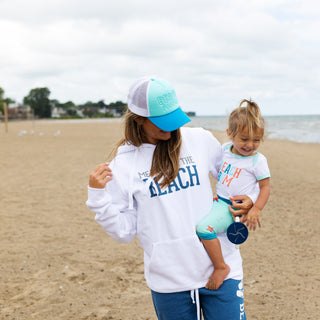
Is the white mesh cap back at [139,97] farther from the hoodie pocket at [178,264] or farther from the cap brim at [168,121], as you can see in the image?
the hoodie pocket at [178,264]

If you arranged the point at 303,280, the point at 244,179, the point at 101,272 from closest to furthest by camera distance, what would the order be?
the point at 244,179 < the point at 303,280 < the point at 101,272

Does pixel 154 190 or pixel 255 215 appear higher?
pixel 154 190

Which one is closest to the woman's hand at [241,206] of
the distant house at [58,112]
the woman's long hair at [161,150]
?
the woman's long hair at [161,150]

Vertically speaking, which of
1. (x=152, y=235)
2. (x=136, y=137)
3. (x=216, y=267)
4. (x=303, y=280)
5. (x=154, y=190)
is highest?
(x=136, y=137)

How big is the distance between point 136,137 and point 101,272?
9.50 feet

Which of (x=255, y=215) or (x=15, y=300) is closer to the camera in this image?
(x=255, y=215)

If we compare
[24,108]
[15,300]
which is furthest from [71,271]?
[24,108]

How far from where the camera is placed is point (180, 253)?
1.88 metres

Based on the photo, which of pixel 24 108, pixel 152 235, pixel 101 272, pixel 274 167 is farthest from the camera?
pixel 24 108

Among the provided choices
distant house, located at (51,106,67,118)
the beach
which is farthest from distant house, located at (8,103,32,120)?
the beach

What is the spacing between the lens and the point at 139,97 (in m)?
1.82

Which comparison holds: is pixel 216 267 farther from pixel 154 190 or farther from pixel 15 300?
pixel 15 300

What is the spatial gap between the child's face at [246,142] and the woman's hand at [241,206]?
9.9 inches

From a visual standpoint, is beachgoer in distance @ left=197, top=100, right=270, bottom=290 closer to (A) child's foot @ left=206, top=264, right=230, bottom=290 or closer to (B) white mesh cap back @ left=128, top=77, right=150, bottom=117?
(A) child's foot @ left=206, top=264, right=230, bottom=290
